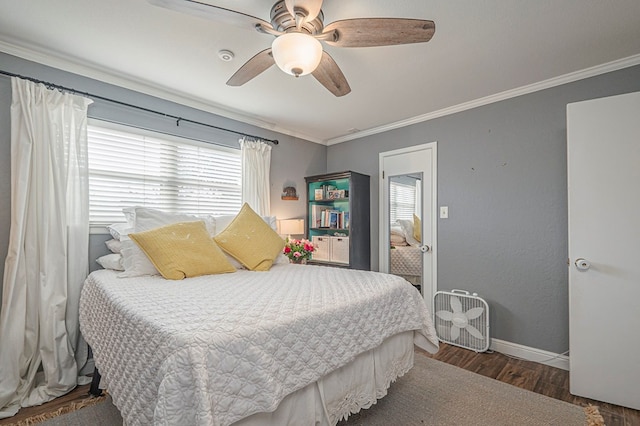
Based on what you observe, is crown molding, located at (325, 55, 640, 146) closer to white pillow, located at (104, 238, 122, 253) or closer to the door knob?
the door knob

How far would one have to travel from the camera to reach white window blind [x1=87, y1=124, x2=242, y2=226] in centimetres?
251

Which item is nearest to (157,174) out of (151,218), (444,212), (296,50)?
(151,218)

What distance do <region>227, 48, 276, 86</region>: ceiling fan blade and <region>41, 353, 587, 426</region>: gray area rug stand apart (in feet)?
7.24

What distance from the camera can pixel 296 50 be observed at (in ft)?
5.12

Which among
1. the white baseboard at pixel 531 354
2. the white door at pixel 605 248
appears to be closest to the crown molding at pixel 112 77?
the white door at pixel 605 248

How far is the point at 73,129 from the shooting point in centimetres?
228

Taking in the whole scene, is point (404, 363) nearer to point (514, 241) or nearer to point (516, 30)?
point (514, 241)

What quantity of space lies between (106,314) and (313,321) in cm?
114

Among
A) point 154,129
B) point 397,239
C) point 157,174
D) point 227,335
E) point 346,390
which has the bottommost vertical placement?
point 346,390

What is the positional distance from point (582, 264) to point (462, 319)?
3.81 ft

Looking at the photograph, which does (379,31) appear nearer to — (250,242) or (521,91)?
(250,242)

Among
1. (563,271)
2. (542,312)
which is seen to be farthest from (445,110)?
(542,312)

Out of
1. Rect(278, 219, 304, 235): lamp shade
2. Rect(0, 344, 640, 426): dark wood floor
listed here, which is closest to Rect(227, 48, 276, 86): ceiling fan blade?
Rect(278, 219, 304, 235): lamp shade

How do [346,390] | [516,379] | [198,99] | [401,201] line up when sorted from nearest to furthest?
1. [346,390]
2. [516,379]
3. [198,99]
4. [401,201]
